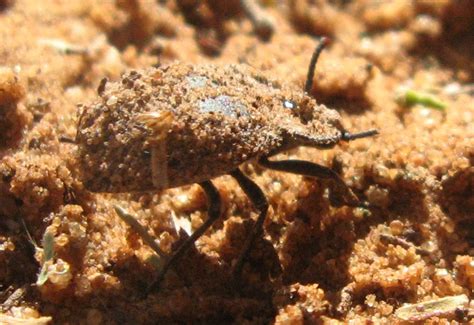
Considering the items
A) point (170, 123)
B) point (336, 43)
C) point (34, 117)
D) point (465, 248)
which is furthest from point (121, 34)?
point (465, 248)

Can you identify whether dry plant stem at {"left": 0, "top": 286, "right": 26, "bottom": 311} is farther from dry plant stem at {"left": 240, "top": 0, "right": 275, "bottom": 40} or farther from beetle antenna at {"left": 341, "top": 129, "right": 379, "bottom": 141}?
dry plant stem at {"left": 240, "top": 0, "right": 275, "bottom": 40}

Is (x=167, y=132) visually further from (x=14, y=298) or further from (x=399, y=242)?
(x=399, y=242)

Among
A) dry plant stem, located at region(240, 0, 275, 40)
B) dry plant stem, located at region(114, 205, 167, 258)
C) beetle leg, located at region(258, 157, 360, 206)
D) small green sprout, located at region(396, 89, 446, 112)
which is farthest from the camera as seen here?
dry plant stem, located at region(240, 0, 275, 40)

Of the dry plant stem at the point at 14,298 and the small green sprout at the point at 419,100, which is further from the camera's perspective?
the small green sprout at the point at 419,100

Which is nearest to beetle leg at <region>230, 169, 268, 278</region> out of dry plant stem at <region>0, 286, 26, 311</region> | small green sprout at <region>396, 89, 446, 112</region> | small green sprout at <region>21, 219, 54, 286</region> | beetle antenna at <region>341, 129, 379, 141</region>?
beetle antenna at <region>341, 129, 379, 141</region>

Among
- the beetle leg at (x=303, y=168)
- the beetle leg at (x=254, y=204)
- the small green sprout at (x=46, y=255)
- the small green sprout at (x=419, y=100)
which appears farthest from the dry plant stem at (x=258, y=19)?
the small green sprout at (x=46, y=255)

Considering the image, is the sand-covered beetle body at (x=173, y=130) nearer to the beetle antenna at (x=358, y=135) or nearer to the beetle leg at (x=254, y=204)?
the beetle leg at (x=254, y=204)

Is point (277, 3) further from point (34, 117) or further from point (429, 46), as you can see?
point (34, 117)
